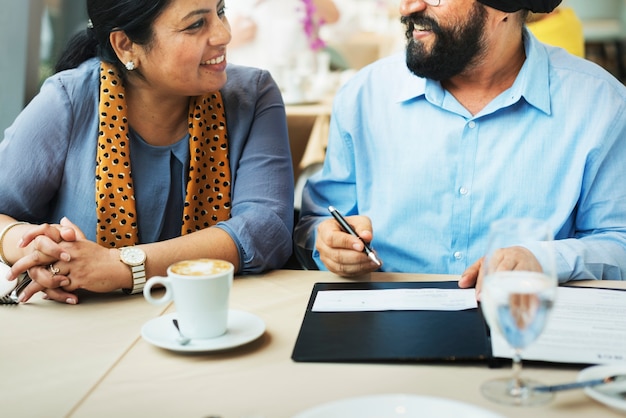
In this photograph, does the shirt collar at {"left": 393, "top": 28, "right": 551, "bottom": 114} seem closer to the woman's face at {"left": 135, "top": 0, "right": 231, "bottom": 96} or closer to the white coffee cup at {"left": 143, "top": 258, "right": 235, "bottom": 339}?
the woman's face at {"left": 135, "top": 0, "right": 231, "bottom": 96}

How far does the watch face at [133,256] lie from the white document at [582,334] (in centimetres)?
63

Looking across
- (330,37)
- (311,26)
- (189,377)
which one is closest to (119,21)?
(189,377)

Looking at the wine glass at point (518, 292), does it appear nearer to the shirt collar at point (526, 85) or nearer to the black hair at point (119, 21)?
the shirt collar at point (526, 85)

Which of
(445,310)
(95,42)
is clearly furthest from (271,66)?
(445,310)

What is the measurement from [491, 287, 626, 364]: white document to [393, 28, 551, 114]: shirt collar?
1.94 feet

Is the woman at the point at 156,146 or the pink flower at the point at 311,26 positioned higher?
the pink flower at the point at 311,26

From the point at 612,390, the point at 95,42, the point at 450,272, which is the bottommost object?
the point at 450,272

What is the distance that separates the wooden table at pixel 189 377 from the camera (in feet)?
2.93

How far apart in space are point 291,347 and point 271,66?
305 centimetres

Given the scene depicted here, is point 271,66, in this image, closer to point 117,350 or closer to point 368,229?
point 368,229

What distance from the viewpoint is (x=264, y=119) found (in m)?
1.76

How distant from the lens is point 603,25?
7.31 m

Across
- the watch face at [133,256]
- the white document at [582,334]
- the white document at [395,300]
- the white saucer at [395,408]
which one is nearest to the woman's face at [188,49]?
the watch face at [133,256]

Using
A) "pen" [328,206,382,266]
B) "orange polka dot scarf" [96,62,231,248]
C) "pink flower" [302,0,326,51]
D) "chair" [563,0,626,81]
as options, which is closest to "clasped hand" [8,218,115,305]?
"orange polka dot scarf" [96,62,231,248]
